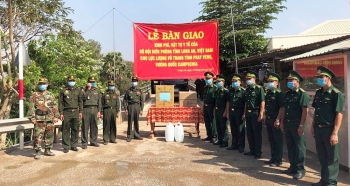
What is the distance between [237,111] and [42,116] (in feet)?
13.8

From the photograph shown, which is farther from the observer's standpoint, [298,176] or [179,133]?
[179,133]

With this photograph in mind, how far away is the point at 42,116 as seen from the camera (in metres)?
6.21

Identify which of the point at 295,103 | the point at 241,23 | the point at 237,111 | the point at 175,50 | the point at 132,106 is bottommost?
the point at 237,111

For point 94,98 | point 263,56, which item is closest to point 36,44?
point 94,98

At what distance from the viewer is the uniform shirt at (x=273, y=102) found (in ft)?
17.9

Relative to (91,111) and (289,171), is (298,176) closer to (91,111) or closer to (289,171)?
(289,171)

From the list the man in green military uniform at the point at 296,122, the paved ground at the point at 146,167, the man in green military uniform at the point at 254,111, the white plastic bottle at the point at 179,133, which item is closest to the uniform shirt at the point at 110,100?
the paved ground at the point at 146,167

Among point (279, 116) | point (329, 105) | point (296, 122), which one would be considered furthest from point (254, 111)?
point (329, 105)

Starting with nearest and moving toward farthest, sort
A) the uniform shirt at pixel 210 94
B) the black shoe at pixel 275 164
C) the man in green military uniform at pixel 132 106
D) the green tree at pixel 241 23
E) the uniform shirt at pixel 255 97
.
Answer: the black shoe at pixel 275 164 → the uniform shirt at pixel 255 97 → the uniform shirt at pixel 210 94 → the man in green military uniform at pixel 132 106 → the green tree at pixel 241 23

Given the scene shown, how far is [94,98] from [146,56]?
123 inches

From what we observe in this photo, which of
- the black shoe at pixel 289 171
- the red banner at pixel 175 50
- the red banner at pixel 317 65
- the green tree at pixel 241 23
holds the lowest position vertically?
the black shoe at pixel 289 171

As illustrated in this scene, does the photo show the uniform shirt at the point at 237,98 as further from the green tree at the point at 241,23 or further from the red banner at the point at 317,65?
the green tree at the point at 241,23

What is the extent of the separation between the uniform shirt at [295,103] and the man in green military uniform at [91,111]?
4.44 m

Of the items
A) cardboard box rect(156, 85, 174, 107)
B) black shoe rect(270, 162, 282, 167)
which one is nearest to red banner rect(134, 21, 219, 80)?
cardboard box rect(156, 85, 174, 107)
